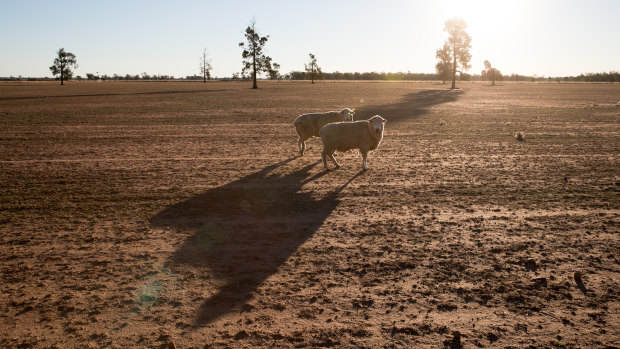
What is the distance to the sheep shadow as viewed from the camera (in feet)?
17.3

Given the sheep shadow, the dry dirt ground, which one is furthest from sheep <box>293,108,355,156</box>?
the sheep shadow

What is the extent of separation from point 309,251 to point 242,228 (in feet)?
4.64

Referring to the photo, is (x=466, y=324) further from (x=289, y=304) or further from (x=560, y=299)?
(x=289, y=304)

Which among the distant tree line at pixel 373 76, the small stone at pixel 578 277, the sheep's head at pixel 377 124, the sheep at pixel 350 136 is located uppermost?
the distant tree line at pixel 373 76

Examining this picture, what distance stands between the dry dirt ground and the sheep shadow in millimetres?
35

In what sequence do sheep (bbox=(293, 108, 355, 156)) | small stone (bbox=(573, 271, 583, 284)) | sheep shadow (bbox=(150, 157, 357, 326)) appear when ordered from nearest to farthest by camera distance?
small stone (bbox=(573, 271, 583, 284)) < sheep shadow (bbox=(150, 157, 357, 326)) < sheep (bbox=(293, 108, 355, 156))

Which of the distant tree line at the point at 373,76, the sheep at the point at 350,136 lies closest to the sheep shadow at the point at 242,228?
the sheep at the point at 350,136

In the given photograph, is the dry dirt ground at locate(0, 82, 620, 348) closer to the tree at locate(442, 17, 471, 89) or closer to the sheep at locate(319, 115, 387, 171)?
the sheep at locate(319, 115, 387, 171)

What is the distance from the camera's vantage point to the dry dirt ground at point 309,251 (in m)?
4.35

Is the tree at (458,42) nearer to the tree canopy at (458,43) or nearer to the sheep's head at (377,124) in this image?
the tree canopy at (458,43)

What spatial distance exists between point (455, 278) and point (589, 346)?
5.02ft

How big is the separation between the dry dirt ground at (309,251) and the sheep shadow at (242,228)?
0.03 m

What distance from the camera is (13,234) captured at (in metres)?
6.83

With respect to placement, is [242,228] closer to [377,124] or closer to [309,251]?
[309,251]
